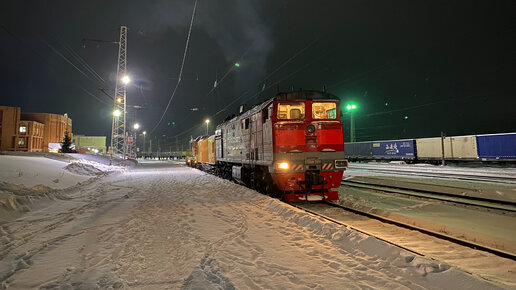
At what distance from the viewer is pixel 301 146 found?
10266 mm

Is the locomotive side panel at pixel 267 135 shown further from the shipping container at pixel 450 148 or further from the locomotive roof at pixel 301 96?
the shipping container at pixel 450 148

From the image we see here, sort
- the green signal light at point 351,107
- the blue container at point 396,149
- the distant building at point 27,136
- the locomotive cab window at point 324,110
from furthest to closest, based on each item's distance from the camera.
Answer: the distant building at point 27,136 < the green signal light at point 351,107 < the blue container at point 396,149 < the locomotive cab window at point 324,110

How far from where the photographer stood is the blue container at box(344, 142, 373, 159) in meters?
42.4

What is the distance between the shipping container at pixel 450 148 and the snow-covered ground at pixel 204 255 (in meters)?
29.2

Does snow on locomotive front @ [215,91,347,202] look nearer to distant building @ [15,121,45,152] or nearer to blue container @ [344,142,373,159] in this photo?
blue container @ [344,142,373,159]

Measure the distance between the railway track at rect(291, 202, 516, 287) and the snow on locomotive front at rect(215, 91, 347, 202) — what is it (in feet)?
7.36

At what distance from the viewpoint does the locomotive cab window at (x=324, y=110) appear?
10.9 m

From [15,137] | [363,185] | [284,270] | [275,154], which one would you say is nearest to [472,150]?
[363,185]

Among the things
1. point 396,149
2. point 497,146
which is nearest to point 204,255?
point 497,146

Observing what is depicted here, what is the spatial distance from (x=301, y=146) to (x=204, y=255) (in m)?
6.23

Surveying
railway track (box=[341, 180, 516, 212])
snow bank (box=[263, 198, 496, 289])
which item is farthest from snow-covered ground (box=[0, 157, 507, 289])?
railway track (box=[341, 180, 516, 212])

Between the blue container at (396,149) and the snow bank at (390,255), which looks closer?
the snow bank at (390,255)

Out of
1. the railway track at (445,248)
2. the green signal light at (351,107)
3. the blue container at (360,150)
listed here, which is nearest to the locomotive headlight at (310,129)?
the railway track at (445,248)

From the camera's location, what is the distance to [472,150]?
2888 centimetres
